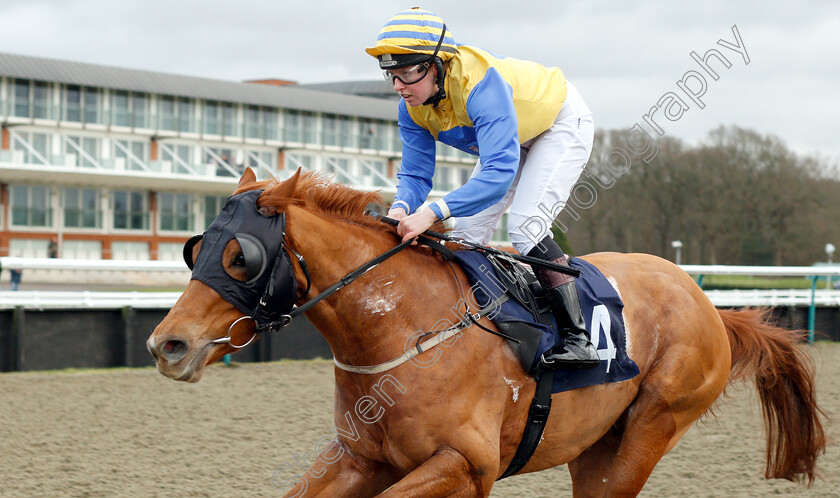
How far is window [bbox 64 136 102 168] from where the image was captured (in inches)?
1213

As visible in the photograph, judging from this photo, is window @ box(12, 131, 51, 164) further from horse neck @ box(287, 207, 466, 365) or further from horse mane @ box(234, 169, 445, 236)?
horse neck @ box(287, 207, 466, 365)

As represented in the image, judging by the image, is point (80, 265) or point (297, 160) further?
point (297, 160)

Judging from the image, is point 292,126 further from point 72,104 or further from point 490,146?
point 490,146

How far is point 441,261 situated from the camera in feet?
8.64

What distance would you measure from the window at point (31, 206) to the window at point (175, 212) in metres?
4.34

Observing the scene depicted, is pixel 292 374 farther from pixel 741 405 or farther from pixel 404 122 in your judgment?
pixel 404 122

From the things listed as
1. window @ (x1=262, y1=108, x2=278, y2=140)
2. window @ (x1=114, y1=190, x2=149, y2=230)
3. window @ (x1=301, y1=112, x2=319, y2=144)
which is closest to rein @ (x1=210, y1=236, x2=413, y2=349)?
window @ (x1=114, y1=190, x2=149, y2=230)

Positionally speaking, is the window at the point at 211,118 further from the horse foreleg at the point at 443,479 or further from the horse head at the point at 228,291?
the horse foreleg at the point at 443,479

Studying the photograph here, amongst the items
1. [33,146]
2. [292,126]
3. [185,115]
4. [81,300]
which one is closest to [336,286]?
[81,300]

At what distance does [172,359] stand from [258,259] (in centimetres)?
33

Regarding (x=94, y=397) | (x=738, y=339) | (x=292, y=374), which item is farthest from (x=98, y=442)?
(x=738, y=339)

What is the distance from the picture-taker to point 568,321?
8.96 feet

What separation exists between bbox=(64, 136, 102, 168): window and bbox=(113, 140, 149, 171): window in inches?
31.9

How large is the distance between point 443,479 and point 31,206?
32.3m
